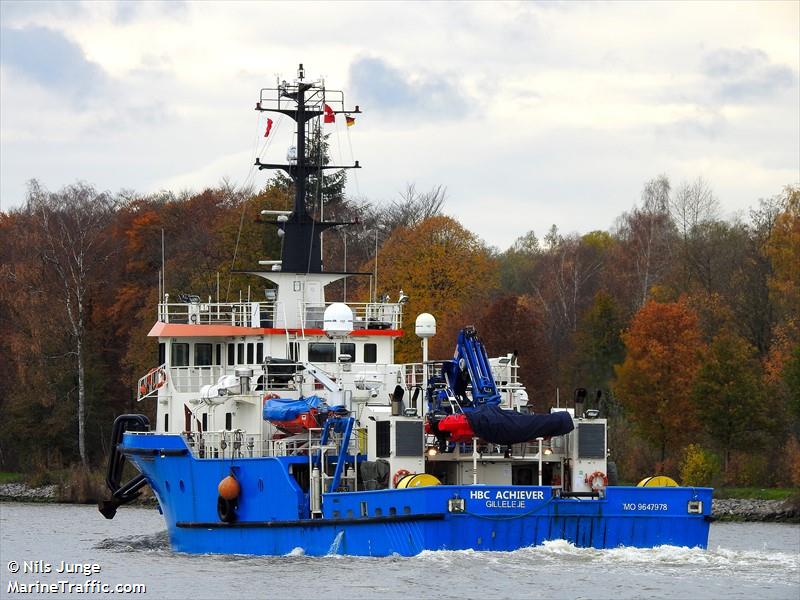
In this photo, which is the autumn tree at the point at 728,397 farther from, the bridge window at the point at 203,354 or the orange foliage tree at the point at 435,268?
the bridge window at the point at 203,354

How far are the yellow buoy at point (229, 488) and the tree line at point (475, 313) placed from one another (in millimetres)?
25372

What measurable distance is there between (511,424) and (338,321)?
5643 mm

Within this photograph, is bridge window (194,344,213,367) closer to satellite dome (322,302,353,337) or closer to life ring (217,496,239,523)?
satellite dome (322,302,353,337)

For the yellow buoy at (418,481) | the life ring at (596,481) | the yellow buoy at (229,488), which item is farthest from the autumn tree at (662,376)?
the yellow buoy at (418,481)

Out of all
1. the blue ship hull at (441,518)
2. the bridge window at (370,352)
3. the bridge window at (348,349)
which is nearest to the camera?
the blue ship hull at (441,518)

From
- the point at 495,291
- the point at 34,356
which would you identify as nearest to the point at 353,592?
the point at 34,356

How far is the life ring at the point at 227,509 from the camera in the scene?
1537 inches

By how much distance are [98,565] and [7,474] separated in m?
38.3

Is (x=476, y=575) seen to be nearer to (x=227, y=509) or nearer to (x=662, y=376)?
(x=227, y=509)

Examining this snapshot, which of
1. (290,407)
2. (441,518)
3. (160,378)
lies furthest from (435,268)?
(441,518)

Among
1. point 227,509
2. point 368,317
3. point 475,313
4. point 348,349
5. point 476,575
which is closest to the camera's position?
point 476,575

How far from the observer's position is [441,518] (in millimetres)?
34000

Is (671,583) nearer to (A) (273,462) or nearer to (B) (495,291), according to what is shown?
(A) (273,462)

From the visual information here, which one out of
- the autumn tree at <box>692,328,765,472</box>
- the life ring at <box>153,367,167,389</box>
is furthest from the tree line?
the life ring at <box>153,367,167,389</box>
